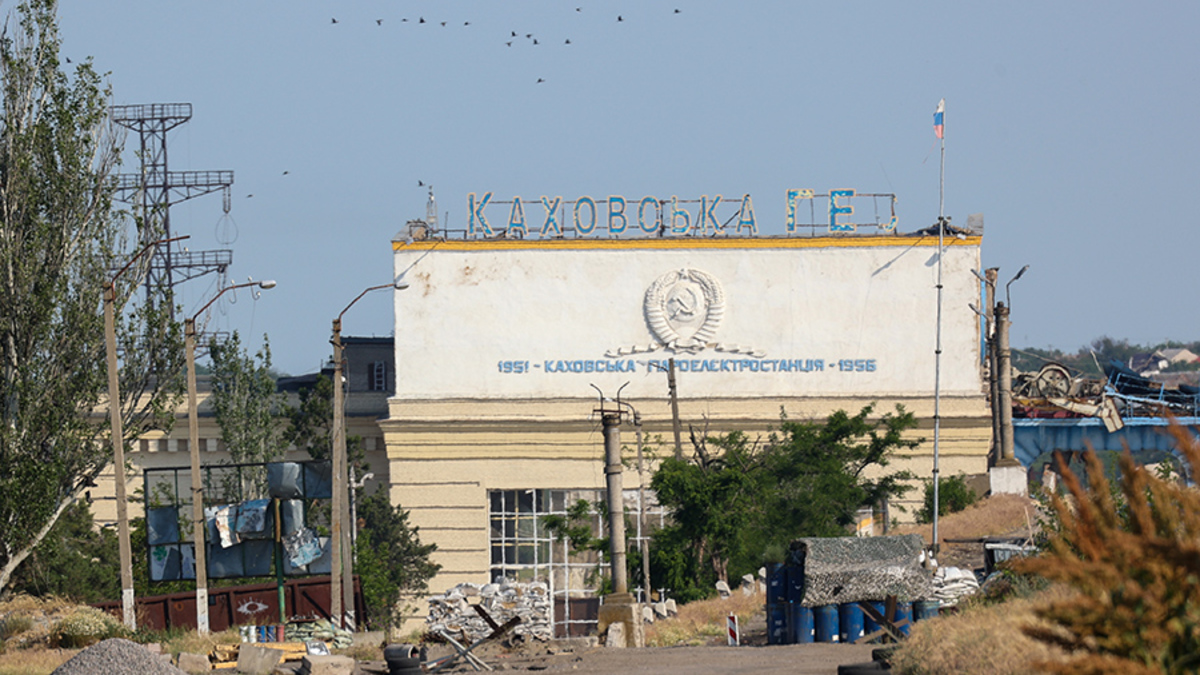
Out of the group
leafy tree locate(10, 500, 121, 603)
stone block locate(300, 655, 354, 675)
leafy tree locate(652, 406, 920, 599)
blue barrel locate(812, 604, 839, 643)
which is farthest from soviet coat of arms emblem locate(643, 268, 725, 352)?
stone block locate(300, 655, 354, 675)

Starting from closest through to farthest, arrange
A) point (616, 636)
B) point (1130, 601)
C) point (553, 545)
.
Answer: point (1130, 601) < point (616, 636) < point (553, 545)

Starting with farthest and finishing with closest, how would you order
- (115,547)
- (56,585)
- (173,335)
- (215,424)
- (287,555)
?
(215,424) < (115,547) < (56,585) < (287,555) < (173,335)

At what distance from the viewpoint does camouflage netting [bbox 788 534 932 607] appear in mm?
30906

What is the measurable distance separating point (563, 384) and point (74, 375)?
26488 mm

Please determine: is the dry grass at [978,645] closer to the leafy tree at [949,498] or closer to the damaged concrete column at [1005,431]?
the damaged concrete column at [1005,431]

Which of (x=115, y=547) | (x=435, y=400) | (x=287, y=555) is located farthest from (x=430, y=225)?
(x=287, y=555)

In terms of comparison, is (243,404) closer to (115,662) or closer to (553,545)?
(553,545)

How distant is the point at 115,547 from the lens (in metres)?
59.1

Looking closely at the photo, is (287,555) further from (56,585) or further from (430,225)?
(430,225)

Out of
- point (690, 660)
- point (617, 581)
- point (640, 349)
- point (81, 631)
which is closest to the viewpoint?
point (690, 660)

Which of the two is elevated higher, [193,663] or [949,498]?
[949,498]

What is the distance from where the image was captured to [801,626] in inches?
1249

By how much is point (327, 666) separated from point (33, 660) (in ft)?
20.6

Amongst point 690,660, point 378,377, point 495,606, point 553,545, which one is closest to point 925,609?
point 690,660
